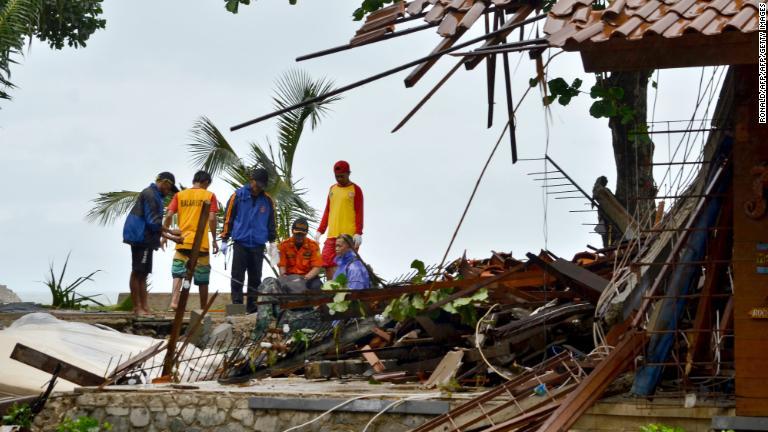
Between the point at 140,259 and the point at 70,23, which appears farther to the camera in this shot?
the point at 70,23

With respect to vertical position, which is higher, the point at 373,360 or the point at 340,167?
the point at 340,167

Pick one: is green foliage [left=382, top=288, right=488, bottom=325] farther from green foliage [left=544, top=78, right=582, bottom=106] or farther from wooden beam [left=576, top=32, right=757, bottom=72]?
wooden beam [left=576, top=32, right=757, bottom=72]

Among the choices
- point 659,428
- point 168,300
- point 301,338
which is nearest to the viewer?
point 659,428

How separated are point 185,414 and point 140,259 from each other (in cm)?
556

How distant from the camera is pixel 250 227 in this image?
15.1 meters

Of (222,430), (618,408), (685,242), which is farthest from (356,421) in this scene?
(685,242)

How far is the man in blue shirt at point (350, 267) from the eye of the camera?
1307 cm

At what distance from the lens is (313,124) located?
22125 millimetres

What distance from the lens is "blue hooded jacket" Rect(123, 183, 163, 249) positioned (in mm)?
14828

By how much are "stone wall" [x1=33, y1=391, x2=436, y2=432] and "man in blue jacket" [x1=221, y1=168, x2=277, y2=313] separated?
4992mm

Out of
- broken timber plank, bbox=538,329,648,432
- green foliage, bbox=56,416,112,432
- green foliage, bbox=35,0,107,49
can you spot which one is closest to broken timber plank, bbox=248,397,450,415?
broken timber plank, bbox=538,329,648,432

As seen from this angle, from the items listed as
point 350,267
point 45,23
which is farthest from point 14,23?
point 350,267

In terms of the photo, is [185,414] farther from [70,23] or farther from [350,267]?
[70,23]

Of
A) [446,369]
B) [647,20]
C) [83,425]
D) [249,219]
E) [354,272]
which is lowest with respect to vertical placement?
[83,425]
